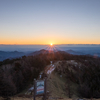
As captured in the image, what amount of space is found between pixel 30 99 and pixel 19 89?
418 cm

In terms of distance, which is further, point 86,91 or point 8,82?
point 86,91

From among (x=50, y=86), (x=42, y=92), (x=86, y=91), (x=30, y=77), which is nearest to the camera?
(x=42, y=92)

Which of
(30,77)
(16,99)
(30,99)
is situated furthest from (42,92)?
(30,77)

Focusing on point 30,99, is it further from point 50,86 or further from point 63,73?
point 63,73

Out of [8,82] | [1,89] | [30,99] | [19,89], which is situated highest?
[8,82]

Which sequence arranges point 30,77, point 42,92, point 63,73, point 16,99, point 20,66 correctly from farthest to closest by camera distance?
point 63,73 → point 20,66 → point 30,77 → point 16,99 → point 42,92

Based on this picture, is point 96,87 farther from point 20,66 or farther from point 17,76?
point 20,66

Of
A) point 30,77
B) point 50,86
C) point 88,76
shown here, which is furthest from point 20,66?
point 88,76

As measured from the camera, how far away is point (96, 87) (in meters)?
10.3

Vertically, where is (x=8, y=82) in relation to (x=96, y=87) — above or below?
above

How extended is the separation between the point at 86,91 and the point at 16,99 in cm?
618

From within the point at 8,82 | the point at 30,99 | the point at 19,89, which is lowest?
the point at 19,89

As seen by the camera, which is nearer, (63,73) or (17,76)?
(17,76)

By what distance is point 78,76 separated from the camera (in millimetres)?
13359
